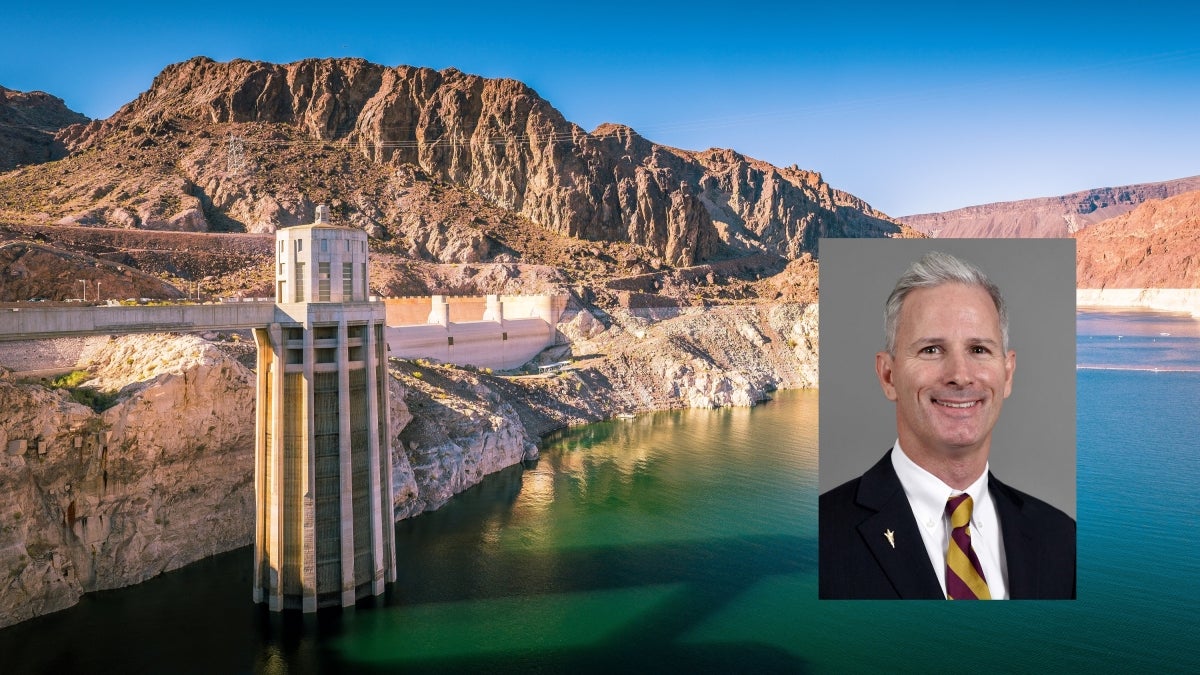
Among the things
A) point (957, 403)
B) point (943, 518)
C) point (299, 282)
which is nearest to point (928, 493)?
point (943, 518)

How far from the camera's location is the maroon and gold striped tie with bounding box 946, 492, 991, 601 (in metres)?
9.85

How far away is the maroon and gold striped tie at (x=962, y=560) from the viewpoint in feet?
32.3

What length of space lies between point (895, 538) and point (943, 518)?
581 millimetres

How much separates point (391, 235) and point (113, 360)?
4873 centimetres

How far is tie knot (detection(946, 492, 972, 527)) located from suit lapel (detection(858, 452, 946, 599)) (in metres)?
0.41

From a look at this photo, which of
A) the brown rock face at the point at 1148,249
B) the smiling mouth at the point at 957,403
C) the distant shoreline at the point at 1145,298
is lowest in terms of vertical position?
the smiling mouth at the point at 957,403

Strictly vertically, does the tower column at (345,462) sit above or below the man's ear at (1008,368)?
below

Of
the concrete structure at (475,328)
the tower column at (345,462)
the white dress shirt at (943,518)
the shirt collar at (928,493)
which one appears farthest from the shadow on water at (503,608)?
the concrete structure at (475,328)

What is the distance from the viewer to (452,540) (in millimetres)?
22625

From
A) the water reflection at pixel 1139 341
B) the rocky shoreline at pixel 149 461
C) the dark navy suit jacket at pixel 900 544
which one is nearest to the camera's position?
the dark navy suit jacket at pixel 900 544

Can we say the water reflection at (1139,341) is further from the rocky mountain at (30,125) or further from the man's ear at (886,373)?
the rocky mountain at (30,125)

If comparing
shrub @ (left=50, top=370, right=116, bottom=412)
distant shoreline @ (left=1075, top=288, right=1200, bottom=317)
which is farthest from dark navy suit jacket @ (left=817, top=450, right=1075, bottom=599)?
distant shoreline @ (left=1075, top=288, right=1200, bottom=317)

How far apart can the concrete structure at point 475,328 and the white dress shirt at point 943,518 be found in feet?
94.8

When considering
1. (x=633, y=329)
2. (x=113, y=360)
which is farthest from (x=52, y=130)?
(x=113, y=360)
